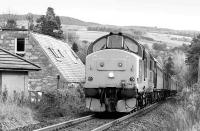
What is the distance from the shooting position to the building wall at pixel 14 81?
66.8 ft

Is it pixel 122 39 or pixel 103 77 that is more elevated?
pixel 122 39

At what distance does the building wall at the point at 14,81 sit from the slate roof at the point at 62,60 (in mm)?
10837

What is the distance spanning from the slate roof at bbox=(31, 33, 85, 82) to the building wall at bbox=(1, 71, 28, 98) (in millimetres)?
10837

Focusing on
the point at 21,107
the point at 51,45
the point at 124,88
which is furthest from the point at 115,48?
the point at 51,45

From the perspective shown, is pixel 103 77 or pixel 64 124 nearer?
pixel 64 124

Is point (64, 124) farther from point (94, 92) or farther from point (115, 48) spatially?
point (115, 48)

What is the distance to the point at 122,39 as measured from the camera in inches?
786

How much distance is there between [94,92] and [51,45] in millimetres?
17844

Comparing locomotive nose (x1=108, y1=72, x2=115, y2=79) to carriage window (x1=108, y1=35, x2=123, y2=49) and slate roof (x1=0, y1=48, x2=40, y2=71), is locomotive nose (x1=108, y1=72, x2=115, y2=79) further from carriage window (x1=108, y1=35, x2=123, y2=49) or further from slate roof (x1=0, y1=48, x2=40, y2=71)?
slate roof (x1=0, y1=48, x2=40, y2=71)

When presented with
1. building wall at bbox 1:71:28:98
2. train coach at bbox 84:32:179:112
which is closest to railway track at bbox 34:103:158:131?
train coach at bbox 84:32:179:112

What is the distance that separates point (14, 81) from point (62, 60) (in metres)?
14.6

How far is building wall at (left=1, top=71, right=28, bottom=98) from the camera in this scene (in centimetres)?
2036

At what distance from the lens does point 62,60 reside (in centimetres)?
3572

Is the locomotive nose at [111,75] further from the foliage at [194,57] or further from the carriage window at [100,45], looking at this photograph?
the foliage at [194,57]
